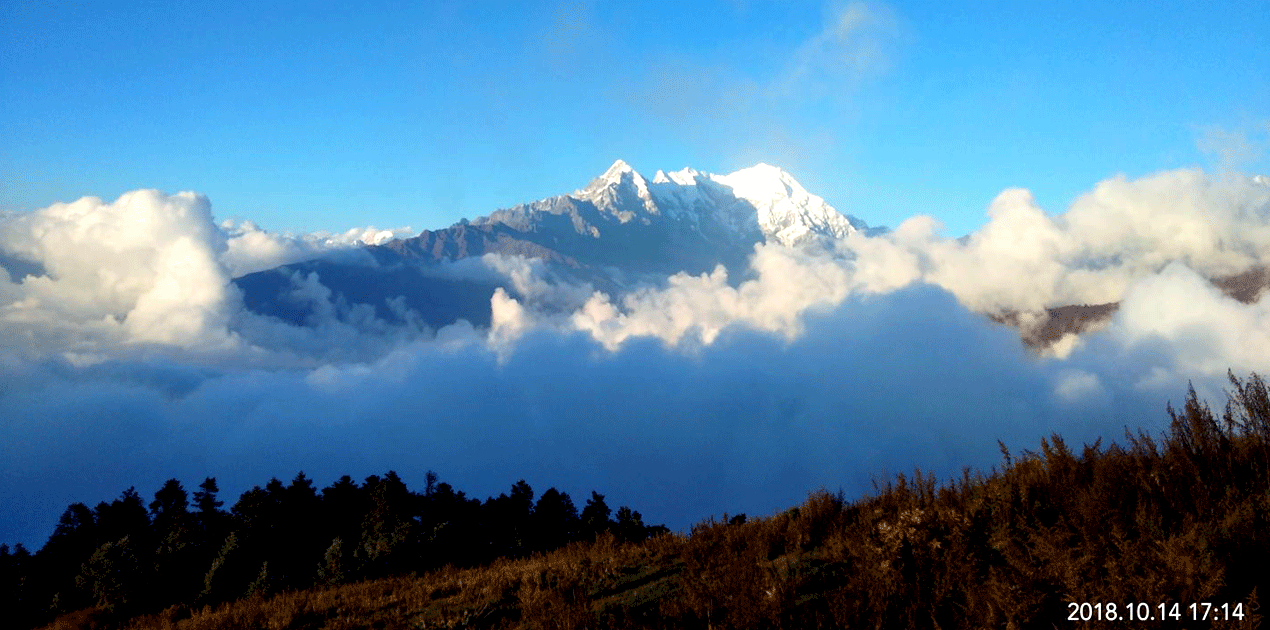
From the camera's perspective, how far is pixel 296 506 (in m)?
60.6

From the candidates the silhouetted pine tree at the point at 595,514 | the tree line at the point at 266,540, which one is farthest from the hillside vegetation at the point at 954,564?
the silhouetted pine tree at the point at 595,514

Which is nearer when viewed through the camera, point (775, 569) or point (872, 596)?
point (872, 596)

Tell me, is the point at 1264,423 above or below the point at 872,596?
above

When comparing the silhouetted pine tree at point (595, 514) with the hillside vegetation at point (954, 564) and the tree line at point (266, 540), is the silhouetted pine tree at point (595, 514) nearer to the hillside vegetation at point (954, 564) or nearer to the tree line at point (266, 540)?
the tree line at point (266, 540)

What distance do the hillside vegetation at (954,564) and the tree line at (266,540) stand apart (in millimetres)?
4239

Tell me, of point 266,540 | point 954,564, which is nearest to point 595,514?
point 266,540

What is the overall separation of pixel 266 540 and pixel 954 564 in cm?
5799

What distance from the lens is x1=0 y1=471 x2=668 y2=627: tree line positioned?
21.8 meters

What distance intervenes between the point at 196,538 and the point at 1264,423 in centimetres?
4937

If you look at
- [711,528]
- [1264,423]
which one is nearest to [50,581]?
[711,528]

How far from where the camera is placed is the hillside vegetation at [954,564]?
6828 mm

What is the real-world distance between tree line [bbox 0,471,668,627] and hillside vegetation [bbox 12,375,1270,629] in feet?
13.9

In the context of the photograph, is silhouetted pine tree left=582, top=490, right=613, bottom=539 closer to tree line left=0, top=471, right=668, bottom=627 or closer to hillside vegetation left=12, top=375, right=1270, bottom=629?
tree line left=0, top=471, right=668, bottom=627

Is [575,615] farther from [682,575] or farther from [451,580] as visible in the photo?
[451,580]
